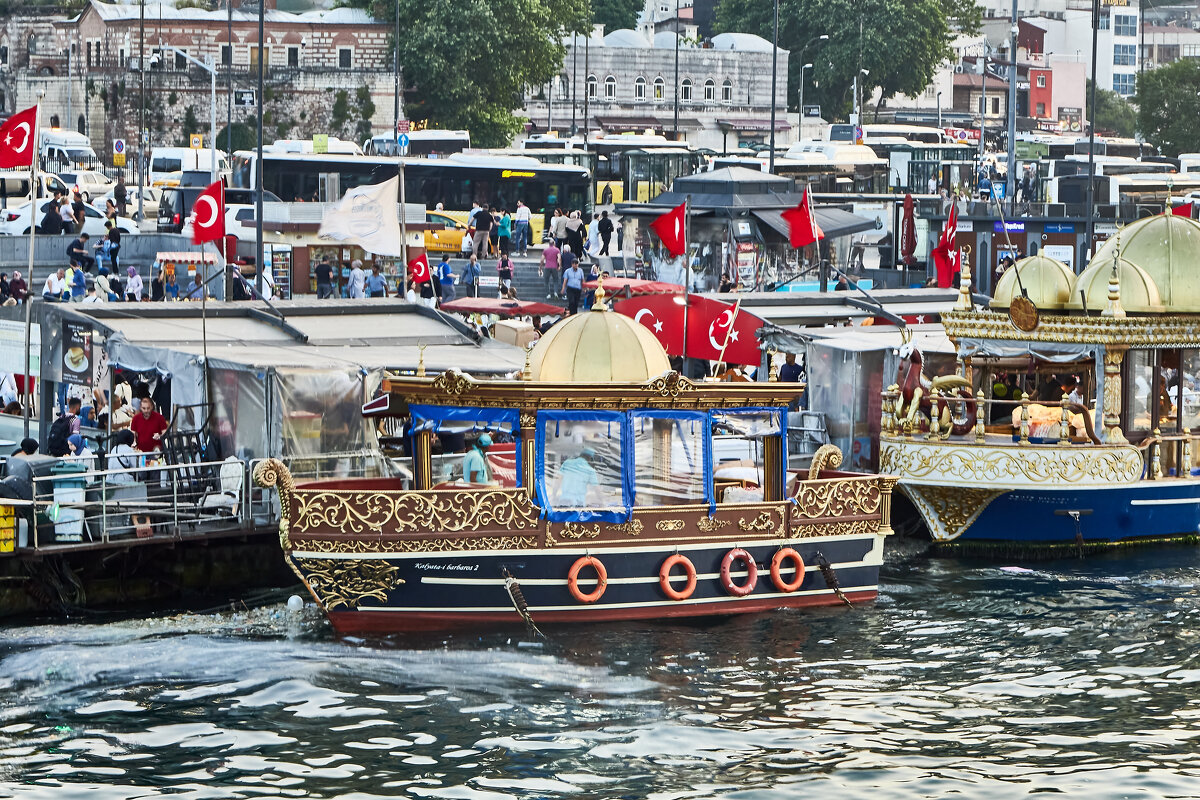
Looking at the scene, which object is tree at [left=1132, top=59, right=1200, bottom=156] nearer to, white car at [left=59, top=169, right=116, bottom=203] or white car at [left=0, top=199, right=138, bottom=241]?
white car at [left=59, top=169, right=116, bottom=203]

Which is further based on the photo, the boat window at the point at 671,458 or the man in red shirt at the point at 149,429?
the man in red shirt at the point at 149,429

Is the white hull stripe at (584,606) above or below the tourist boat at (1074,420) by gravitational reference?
below

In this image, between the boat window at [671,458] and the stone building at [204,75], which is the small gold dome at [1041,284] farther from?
the stone building at [204,75]

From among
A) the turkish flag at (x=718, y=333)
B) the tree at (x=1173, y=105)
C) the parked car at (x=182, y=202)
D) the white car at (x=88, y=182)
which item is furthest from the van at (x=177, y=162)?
the tree at (x=1173, y=105)

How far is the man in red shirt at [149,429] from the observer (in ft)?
76.4

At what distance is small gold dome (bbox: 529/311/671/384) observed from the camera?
2064cm

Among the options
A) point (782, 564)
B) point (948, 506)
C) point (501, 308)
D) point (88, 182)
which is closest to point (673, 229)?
point (948, 506)

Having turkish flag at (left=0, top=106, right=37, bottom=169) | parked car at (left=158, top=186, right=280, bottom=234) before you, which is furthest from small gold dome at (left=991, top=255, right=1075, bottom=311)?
parked car at (left=158, top=186, right=280, bottom=234)

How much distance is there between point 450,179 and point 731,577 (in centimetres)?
3652

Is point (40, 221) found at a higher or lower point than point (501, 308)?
higher

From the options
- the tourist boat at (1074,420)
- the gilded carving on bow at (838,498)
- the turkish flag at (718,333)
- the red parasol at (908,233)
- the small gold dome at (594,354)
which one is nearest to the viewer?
the small gold dome at (594,354)

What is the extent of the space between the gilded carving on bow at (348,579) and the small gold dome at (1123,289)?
11.1m

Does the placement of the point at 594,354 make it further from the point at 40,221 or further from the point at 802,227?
the point at 40,221

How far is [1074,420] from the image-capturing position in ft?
83.9
